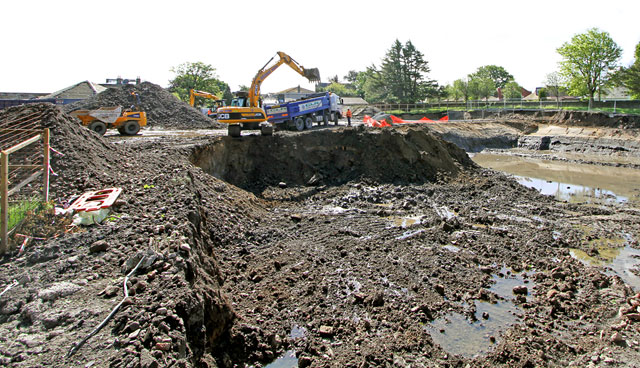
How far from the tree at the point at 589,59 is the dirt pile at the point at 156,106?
113 feet

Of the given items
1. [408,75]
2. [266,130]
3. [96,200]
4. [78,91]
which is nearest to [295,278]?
[96,200]

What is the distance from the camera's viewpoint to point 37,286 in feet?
15.1

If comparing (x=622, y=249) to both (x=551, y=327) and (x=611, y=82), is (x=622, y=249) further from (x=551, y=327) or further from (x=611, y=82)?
(x=611, y=82)

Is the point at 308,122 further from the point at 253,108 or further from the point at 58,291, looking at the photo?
the point at 58,291

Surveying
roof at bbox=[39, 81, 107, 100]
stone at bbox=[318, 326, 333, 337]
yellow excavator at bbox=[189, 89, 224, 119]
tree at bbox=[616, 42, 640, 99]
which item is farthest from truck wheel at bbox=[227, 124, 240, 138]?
tree at bbox=[616, 42, 640, 99]

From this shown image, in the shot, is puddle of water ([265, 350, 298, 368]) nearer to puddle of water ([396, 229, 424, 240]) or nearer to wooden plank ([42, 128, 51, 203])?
wooden plank ([42, 128, 51, 203])

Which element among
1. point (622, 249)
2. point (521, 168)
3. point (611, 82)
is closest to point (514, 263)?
point (622, 249)

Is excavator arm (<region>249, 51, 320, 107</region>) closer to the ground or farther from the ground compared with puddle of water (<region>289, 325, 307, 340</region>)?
farther from the ground

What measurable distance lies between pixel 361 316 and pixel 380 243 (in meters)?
3.42

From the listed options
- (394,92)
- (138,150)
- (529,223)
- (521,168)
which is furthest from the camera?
(394,92)

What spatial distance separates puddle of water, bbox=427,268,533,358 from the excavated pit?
8.79m

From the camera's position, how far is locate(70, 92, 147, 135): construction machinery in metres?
17.6

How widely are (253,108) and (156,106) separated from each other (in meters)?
12.1

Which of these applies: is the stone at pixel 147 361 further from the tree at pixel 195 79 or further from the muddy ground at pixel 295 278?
the tree at pixel 195 79
